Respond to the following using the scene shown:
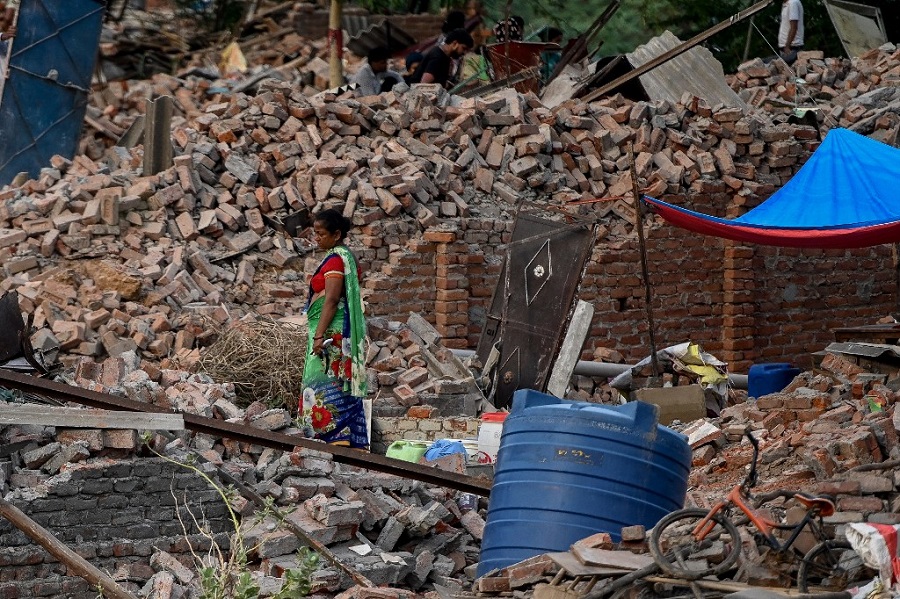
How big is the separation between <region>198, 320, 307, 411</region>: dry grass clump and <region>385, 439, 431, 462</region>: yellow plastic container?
3.03 feet

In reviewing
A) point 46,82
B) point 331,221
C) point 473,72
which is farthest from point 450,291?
point 473,72

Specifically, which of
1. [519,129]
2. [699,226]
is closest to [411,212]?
[519,129]

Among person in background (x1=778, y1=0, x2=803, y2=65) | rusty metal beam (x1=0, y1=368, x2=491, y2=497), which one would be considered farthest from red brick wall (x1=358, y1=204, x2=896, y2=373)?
rusty metal beam (x1=0, y1=368, x2=491, y2=497)

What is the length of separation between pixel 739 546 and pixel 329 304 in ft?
12.3

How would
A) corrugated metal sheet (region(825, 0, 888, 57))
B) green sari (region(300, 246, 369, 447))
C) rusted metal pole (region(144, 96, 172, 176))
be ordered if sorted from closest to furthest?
green sari (region(300, 246, 369, 447))
rusted metal pole (region(144, 96, 172, 176))
corrugated metal sheet (region(825, 0, 888, 57))

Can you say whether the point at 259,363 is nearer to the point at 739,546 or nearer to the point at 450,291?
the point at 450,291

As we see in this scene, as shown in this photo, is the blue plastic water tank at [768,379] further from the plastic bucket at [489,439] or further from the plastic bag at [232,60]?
the plastic bag at [232,60]

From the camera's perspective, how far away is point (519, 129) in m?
12.9

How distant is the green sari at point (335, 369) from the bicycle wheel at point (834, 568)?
377cm

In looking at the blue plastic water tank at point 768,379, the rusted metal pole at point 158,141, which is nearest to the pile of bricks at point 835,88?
the blue plastic water tank at point 768,379

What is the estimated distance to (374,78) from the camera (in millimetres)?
14266

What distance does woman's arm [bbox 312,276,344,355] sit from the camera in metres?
8.25

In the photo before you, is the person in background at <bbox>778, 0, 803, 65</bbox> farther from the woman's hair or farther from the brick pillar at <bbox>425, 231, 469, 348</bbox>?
the woman's hair

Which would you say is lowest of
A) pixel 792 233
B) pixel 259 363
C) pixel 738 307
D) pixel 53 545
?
pixel 53 545
